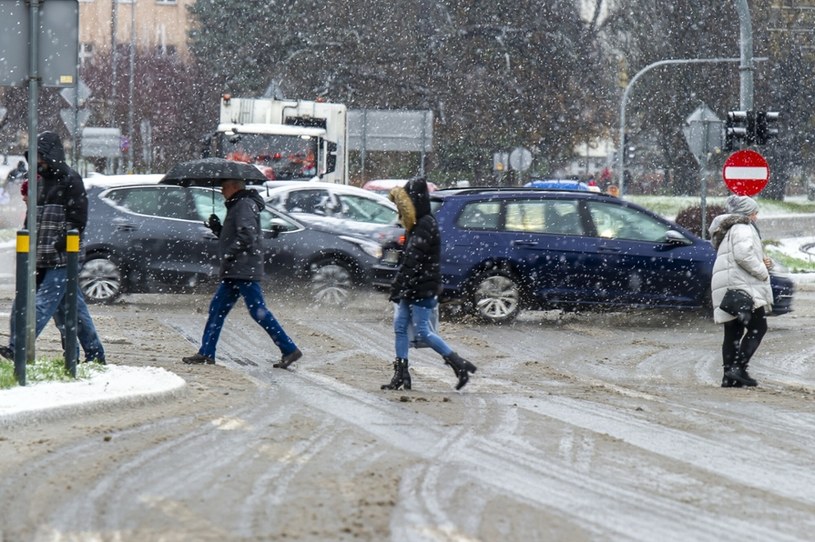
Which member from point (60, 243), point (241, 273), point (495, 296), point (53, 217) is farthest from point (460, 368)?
point (495, 296)

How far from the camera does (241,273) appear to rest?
39.4 ft

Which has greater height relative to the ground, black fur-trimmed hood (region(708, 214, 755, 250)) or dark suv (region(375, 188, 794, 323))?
black fur-trimmed hood (region(708, 214, 755, 250))

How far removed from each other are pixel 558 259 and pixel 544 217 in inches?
22.9

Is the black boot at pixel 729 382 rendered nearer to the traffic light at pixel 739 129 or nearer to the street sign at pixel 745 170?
the street sign at pixel 745 170

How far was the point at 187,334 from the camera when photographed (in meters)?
14.9

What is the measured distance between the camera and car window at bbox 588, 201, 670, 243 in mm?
17031

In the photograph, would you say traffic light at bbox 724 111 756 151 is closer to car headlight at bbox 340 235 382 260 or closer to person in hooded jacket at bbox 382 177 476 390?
car headlight at bbox 340 235 382 260

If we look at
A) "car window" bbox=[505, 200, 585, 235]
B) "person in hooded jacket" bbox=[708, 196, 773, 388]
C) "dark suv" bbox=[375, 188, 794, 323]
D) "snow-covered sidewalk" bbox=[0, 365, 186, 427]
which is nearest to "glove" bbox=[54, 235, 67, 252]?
"snow-covered sidewalk" bbox=[0, 365, 186, 427]

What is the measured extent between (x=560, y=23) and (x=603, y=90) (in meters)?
3.83

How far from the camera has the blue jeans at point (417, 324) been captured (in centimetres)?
1088

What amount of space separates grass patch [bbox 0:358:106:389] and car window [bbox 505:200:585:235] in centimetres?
715

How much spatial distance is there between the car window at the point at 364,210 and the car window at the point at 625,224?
3.12 metres

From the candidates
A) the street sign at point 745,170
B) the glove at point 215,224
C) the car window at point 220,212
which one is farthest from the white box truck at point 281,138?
the glove at point 215,224

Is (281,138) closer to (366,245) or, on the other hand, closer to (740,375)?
(366,245)
